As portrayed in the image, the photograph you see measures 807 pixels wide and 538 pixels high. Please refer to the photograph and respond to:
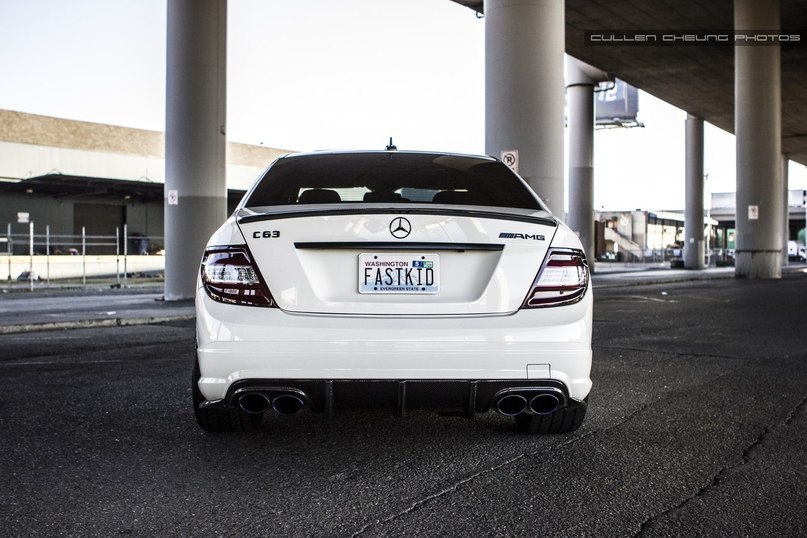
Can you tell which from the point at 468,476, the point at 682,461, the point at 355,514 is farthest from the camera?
the point at 682,461

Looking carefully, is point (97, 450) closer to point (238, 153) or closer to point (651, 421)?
point (651, 421)

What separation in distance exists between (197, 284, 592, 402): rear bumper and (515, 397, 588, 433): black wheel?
2.04 ft

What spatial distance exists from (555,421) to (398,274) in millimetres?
1305

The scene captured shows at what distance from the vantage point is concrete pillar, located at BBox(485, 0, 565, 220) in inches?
557

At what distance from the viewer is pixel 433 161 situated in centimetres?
468

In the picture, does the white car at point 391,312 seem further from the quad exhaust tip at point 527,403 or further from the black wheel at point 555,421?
the black wheel at point 555,421

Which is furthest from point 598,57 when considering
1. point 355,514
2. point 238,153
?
point 355,514

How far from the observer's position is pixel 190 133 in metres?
15.4

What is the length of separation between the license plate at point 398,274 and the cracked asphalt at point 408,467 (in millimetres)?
852

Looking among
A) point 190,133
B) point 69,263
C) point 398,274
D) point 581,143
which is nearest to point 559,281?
point 398,274

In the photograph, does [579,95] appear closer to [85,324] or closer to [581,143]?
[581,143]

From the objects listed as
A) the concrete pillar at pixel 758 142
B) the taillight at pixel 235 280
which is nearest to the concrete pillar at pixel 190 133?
the taillight at pixel 235 280

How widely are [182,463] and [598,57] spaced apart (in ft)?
116

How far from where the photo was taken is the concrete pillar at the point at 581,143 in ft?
119
